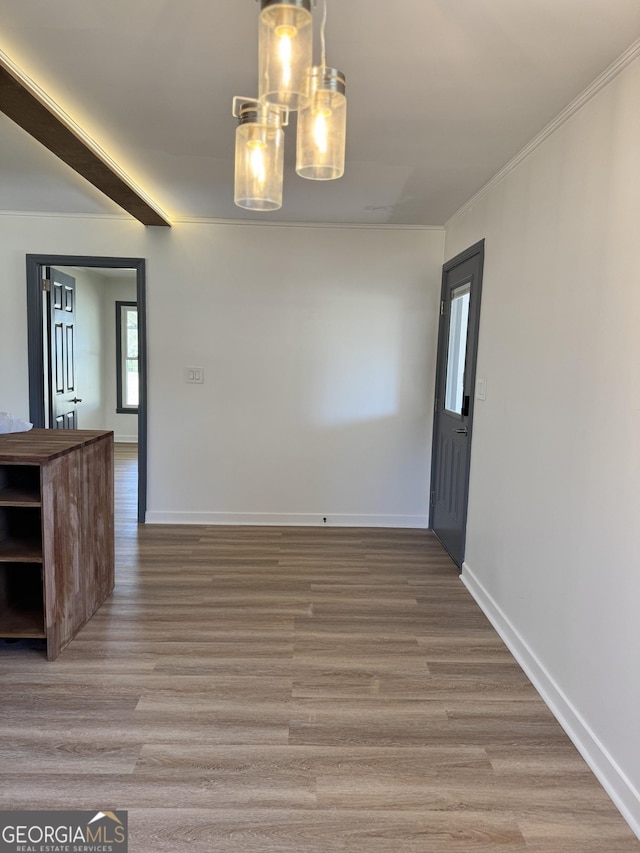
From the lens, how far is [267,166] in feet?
4.63

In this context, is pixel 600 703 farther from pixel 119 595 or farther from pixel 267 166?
pixel 119 595

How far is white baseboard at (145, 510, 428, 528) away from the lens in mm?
4371

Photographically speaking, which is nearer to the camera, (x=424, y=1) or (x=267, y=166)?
(x=267, y=166)

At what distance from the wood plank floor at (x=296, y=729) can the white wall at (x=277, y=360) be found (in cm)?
124

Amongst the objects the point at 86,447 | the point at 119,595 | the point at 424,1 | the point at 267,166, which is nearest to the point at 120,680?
the point at 119,595

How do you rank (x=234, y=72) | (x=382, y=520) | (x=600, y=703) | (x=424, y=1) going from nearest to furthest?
(x=424, y=1) → (x=600, y=703) → (x=234, y=72) → (x=382, y=520)

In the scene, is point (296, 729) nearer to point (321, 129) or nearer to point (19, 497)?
point (19, 497)

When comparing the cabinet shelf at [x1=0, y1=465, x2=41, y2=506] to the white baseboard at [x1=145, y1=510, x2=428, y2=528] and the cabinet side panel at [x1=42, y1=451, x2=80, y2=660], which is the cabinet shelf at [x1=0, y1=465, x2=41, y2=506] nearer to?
the cabinet side panel at [x1=42, y1=451, x2=80, y2=660]

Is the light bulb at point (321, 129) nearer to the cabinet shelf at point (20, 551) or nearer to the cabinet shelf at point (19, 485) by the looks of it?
the cabinet shelf at point (19, 485)

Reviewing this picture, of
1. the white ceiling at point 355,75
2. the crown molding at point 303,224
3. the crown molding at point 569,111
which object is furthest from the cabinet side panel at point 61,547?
the crown molding at point 569,111

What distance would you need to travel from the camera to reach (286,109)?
4.08 feet

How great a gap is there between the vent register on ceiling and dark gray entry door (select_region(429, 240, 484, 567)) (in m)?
2.18

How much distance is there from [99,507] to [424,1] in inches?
103

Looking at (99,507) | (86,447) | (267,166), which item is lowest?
(99,507)
